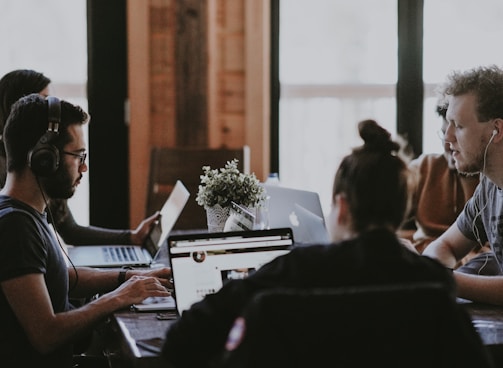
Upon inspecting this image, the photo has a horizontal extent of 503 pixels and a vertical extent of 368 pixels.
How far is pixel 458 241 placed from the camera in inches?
103

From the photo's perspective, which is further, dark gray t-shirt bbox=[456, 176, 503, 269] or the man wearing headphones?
dark gray t-shirt bbox=[456, 176, 503, 269]

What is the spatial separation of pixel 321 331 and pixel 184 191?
168 centimetres

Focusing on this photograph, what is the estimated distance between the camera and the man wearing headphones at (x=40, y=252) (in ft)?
5.93

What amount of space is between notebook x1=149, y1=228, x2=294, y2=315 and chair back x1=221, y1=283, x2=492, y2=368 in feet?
2.07

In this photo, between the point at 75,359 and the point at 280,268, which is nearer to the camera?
the point at 280,268

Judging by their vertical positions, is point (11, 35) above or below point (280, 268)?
above

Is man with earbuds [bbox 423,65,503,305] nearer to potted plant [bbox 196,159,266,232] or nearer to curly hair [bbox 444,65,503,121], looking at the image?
curly hair [bbox 444,65,503,121]

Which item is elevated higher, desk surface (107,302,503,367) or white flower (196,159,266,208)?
white flower (196,159,266,208)

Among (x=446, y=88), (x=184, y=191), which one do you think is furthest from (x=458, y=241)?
(x=184, y=191)

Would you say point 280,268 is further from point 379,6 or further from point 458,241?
point 379,6

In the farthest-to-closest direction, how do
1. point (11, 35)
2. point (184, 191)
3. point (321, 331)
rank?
point (11, 35) < point (184, 191) < point (321, 331)

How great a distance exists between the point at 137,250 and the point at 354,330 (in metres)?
1.86

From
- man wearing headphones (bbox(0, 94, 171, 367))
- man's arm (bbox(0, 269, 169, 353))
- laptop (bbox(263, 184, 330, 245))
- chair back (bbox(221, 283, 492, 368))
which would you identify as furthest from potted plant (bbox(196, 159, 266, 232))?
chair back (bbox(221, 283, 492, 368))

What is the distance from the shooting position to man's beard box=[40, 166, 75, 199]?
1.99 meters
